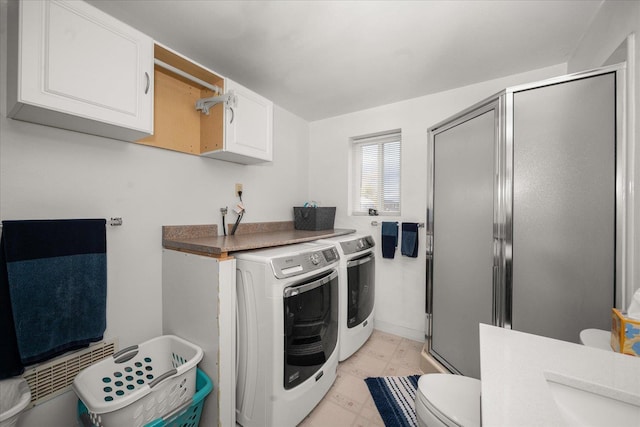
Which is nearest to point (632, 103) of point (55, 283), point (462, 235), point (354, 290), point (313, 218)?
point (462, 235)

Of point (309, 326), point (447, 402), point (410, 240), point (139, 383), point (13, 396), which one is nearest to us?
point (447, 402)

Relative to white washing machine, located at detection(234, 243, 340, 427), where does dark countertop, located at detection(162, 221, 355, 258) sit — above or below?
above

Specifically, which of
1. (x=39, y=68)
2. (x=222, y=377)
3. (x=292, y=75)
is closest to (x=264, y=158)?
(x=292, y=75)

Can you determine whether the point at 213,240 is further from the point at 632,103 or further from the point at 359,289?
the point at 632,103

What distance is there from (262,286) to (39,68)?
4.39 ft

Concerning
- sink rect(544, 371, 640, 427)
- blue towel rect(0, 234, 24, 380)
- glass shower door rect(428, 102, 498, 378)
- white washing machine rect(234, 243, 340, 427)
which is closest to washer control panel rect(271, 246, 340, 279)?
white washing machine rect(234, 243, 340, 427)

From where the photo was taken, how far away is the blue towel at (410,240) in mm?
2371

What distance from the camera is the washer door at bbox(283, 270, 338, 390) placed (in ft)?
4.50

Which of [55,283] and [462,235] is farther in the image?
[462,235]

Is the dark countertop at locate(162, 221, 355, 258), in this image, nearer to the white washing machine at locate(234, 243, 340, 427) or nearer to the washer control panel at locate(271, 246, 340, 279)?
the white washing machine at locate(234, 243, 340, 427)

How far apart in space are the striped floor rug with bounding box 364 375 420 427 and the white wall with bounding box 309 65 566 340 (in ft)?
2.37

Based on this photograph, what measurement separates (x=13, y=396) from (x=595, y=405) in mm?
2109

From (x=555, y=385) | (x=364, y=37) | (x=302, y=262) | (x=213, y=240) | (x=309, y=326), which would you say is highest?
(x=364, y=37)

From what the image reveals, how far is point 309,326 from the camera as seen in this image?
1515 mm
